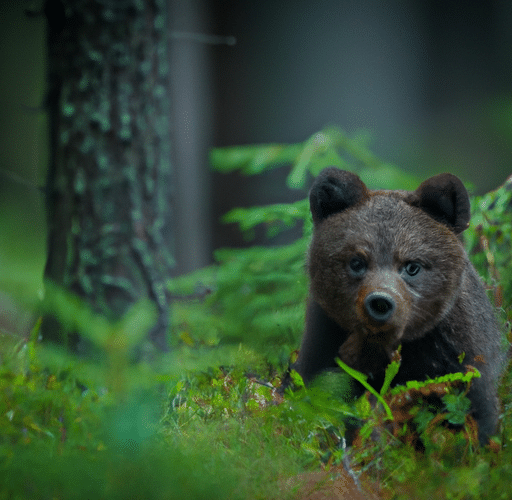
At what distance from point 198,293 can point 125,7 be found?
2.09 meters

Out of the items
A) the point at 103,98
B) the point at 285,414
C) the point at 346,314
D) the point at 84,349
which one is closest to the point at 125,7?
the point at 103,98

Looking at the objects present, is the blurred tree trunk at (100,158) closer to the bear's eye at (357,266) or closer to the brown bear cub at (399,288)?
the brown bear cub at (399,288)

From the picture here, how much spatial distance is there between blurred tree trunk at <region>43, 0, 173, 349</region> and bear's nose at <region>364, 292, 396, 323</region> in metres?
1.35

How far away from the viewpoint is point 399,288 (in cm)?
192

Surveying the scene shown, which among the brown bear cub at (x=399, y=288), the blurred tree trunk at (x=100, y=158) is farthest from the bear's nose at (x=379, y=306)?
the blurred tree trunk at (x=100, y=158)

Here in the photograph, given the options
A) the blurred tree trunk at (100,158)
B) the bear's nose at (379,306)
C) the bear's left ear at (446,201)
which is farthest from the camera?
the blurred tree trunk at (100,158)

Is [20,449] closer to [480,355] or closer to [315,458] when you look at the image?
[315,458]

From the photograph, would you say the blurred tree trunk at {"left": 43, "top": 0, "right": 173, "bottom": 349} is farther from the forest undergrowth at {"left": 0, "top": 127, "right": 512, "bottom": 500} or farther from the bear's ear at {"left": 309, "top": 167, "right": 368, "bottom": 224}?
the bear's ear at {"left": 309, "top": 167, "right": 368, "bottom": 224}

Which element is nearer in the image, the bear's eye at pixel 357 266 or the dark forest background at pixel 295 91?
the bear's eye at pixel 357 266

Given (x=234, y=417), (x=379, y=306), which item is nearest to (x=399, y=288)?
(x=379, y=306)

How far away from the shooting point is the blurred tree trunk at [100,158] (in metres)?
2.73

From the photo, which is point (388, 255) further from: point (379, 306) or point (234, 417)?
point (234, 417)

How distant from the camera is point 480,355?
205 cm

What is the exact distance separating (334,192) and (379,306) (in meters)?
0.58
